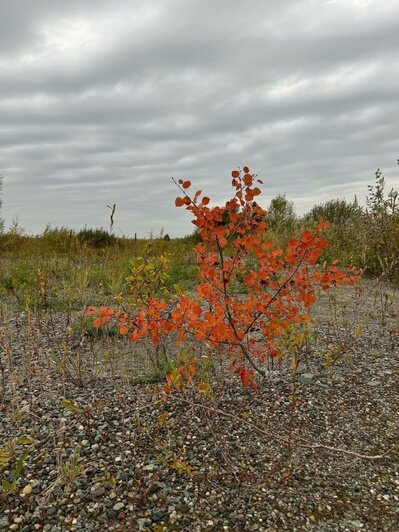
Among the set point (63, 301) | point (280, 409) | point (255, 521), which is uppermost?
point (63, 301)

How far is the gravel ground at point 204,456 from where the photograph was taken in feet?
7.04

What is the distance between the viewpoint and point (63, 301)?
21.2 ft

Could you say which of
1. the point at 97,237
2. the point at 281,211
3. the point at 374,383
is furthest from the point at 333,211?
the point at 374,383

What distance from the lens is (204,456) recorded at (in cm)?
256

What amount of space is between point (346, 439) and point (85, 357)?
2.60 meters

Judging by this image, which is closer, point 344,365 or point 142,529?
point 142,529

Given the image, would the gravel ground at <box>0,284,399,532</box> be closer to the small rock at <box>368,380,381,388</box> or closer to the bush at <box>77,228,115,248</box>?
the small rock at <box>368,380,381,388</box>

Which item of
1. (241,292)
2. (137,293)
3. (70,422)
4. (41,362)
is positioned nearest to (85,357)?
(41,362)

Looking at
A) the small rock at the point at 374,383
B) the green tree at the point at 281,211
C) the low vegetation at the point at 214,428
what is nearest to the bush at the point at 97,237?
the green tree at the point at 281,211

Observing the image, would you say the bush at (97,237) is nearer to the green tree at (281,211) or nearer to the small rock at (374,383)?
the green tree at (281,211)

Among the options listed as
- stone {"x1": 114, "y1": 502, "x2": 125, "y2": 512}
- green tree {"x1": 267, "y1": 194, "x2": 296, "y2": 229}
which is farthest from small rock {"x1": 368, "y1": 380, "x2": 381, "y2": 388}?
green tree {"x1": 267, "y1": 194, "x2": 296, "y2": 229}

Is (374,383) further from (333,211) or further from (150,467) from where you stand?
(333,211)

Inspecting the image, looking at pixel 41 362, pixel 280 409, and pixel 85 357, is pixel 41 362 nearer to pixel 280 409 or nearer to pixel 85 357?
pixel 85 357

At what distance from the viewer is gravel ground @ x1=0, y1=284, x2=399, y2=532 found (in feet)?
7.04
